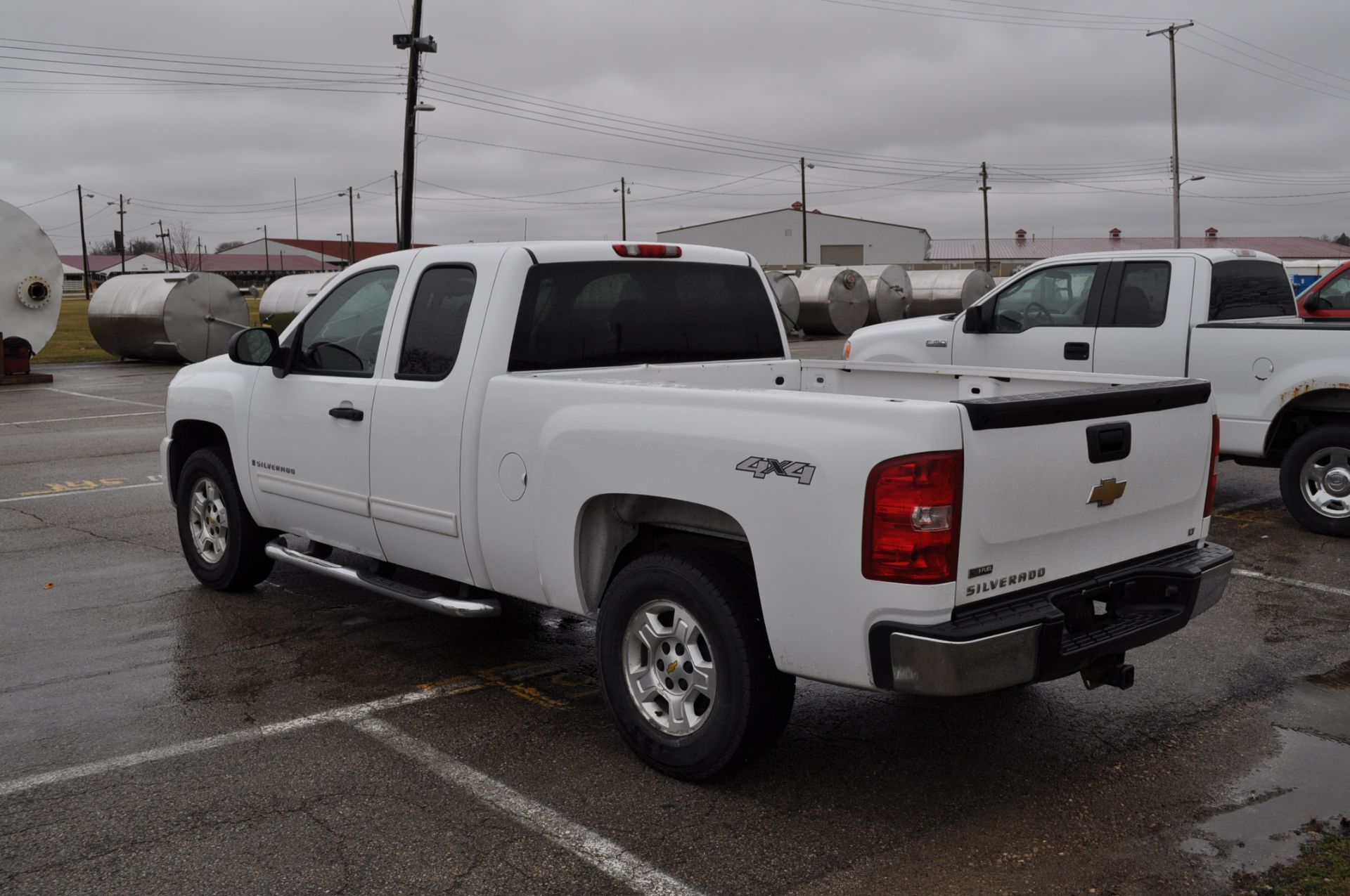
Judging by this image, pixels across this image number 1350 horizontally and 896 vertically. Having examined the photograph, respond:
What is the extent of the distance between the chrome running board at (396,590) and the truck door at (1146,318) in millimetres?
5703

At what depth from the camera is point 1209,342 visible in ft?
29.5

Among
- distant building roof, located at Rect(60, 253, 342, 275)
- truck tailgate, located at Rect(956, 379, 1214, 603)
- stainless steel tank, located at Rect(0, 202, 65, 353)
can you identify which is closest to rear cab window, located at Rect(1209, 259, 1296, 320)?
truck tailgate, located at Rect(956, 379, 1214, 603)

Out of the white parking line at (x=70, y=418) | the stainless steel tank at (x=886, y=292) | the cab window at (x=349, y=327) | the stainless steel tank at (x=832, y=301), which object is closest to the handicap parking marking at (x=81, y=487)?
the cab window at (x=349, y=327)

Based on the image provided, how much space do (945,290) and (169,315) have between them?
76.0 ft

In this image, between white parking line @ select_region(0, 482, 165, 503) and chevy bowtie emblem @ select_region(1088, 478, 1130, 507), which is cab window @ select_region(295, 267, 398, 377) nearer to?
chevy bowtie emblem @ select_region(1088, 478, 1130, 507)

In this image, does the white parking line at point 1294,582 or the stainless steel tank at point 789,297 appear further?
the stainless steel tank at point 789,297

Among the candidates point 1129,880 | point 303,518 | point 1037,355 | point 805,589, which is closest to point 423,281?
point 303,518

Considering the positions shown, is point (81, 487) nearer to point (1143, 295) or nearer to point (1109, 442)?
point (1143, 295)

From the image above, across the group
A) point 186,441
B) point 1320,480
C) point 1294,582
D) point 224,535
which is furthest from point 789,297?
point 224,535

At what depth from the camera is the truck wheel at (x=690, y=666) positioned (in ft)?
13.5

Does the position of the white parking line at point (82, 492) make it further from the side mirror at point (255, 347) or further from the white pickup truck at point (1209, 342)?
the white pickup truck at point (1209, 342)

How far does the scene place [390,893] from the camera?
142 inches

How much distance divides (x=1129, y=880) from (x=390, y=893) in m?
2.22

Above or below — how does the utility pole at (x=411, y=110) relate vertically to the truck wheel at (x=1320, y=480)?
above
